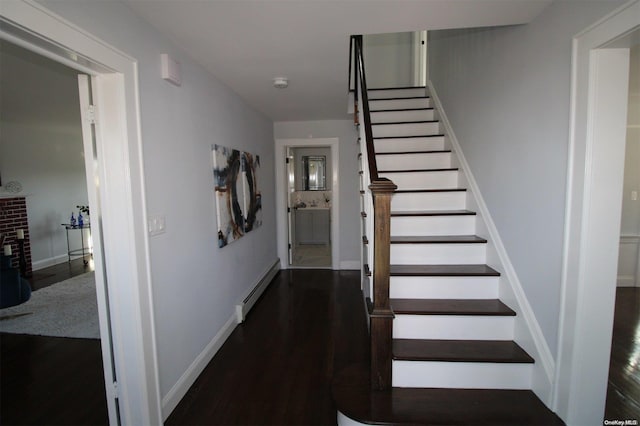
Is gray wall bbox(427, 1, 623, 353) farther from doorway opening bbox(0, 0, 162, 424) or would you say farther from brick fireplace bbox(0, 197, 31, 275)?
brick fireplace bbox(0, 197, 31, 275)

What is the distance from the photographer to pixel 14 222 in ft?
15.8

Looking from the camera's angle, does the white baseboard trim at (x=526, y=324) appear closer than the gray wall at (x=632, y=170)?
Yes

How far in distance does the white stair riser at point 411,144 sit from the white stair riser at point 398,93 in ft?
3.49

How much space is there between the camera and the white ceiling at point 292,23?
1610 millimetres

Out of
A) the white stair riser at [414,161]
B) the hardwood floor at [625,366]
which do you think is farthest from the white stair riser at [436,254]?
the hardwood floor at [625,366]

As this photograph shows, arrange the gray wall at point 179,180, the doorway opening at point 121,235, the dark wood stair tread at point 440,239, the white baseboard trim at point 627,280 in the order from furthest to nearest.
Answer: the white baseboard trim at point 627,280 → the dark wood stair tread at point 440,239 → the gray wall at point 179,180 → the doorway opening at point 121,235

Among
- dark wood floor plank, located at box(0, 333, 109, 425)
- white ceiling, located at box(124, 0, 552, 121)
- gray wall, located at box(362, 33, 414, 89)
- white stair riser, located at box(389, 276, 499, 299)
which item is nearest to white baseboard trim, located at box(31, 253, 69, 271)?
dark wood floor plank, located at box(0, 333, 109, 425)

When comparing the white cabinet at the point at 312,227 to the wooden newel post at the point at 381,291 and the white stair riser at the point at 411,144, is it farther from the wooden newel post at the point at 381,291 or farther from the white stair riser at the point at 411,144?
A: the wooden newel post at the point at 381,291

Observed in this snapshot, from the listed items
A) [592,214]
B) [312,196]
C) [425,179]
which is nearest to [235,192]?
[425,179]

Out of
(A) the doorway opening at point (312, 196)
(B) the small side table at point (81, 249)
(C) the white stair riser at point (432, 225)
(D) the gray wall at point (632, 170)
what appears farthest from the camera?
(A) the doorway opening at point (312, 196)

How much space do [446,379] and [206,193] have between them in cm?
214

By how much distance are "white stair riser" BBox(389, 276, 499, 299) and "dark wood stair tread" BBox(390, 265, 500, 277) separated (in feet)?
0.12

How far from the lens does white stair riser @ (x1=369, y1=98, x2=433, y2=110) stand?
3859 millimetres

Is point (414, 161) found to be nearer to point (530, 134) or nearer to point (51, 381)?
point (530, 134)
